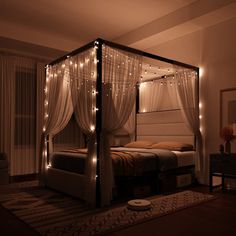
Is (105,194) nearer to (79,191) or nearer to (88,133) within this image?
(79,191)

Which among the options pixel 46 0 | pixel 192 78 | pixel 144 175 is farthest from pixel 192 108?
pixel 46 0

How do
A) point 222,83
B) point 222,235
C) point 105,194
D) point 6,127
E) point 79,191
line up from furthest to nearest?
point 6,127, point 222,83, point 79,191, point 105,194, point 222,235

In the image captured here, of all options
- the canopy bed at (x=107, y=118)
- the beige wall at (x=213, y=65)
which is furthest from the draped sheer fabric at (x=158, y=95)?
the beige wall at (x=213, y=65)

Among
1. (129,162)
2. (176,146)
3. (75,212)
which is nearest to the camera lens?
(75,212)

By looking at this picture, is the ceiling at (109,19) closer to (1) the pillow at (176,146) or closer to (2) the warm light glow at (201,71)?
(2) the warm light glow at (201,71)

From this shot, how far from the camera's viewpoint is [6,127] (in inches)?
220

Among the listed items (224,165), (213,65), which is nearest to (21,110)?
(213,65)

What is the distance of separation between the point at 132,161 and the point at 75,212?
3.52 feet

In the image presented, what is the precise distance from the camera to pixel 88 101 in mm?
3508

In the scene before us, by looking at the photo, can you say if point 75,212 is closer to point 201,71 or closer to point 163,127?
point 163,127

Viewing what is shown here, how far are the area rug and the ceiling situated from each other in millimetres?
2989

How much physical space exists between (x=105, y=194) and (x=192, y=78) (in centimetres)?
285

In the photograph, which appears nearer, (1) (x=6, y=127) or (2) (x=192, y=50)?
(2) (x=192, y=50)

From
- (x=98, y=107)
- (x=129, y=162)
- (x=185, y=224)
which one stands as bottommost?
(x=185, y=224)
